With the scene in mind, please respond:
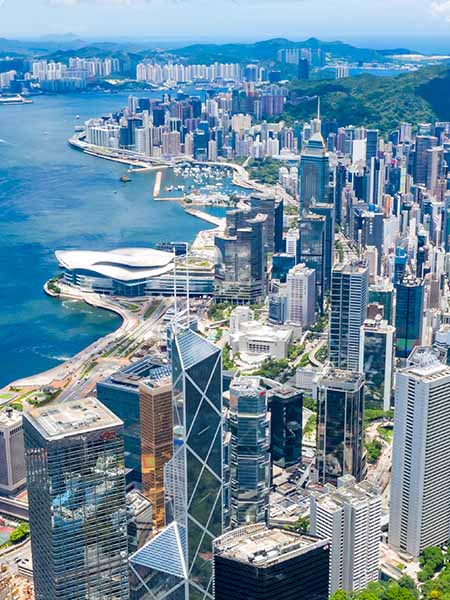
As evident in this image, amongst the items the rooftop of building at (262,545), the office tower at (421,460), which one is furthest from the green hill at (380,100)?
the rooftop of building at (262,545)

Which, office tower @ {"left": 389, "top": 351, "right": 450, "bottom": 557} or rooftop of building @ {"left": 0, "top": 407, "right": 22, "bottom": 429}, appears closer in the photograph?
office tower @ {"left": 389, "top": 351, "right": 450, "bottom": 557}

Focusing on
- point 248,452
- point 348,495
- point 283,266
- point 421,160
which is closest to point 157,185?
point 421,160

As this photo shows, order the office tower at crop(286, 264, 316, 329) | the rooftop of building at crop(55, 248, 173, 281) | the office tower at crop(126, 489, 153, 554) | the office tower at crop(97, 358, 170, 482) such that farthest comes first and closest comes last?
the rooftop of building at crop(55, 248, 173, 281), the office tower at crop(286, 264, 316, 329), the office tower at crop(97, 358, 170, 482), the office tower at crop(126, 489, 153, 554)

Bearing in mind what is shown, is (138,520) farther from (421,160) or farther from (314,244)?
(421,160)

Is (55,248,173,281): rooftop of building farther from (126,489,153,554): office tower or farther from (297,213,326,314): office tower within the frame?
(126,489,153,554): office tower

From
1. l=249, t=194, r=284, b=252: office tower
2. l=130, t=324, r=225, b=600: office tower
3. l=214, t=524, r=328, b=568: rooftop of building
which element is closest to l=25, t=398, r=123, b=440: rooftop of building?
l=130, t=324, r=225, b=600: office tower

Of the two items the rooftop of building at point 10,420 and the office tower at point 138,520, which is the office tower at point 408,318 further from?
the office tower at point 138,520
